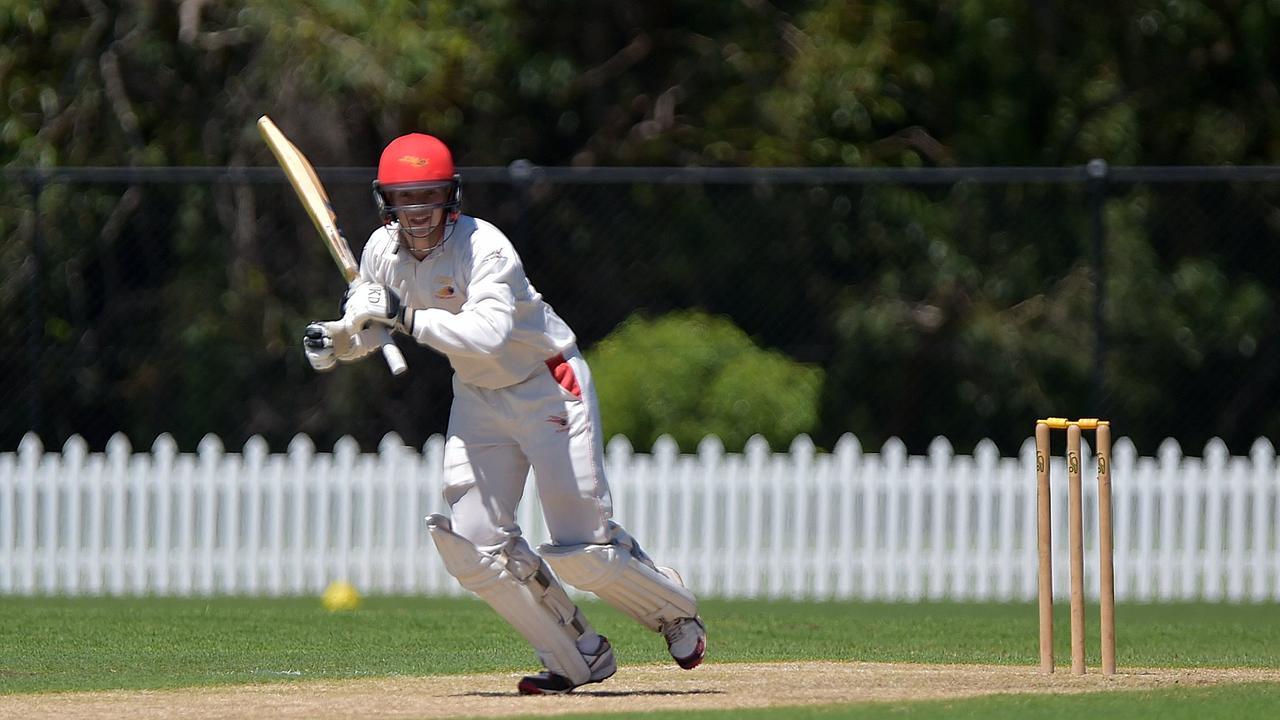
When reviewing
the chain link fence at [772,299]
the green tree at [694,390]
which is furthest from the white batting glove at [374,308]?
the chain link fence at [772,299]

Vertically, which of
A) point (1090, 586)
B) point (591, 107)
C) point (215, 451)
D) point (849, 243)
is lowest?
point (1090, 586)

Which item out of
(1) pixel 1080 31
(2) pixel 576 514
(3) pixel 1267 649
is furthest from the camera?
(1) pixel 1080 31

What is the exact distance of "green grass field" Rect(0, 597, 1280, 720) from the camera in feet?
23.0

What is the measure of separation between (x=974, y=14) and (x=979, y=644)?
7663mm

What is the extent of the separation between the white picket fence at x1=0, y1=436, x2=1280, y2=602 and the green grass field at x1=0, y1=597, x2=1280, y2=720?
236mm

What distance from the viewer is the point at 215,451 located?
12.1 metres

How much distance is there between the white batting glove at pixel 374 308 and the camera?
6.51m

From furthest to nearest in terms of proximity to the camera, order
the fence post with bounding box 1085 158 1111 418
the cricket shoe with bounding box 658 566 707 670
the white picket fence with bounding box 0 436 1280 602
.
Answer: the fence post with bounding box 1085 158 1111 418 → the white picket fence with bounding box 0 436 1280 602 → the cricket shoe with bounding box 658 566 707 670

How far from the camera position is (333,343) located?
6574 millimetres

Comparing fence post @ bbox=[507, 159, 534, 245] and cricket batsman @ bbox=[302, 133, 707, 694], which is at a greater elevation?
fence post @ bbox=[507, 159, 534, 245]

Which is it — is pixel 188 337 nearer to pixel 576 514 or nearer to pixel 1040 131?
pixel 1040 131

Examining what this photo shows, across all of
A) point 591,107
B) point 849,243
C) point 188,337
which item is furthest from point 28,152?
point 849,243

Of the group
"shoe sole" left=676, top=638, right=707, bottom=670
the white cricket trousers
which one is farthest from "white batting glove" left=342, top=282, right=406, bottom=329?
"shoe sole" left=676, top=638, right=707, bottom=670

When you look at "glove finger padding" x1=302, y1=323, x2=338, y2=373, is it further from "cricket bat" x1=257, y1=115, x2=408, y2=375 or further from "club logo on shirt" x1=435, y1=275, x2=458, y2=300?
"club logo on shirt" x1=435, y1=275, x2=458, y2=300
